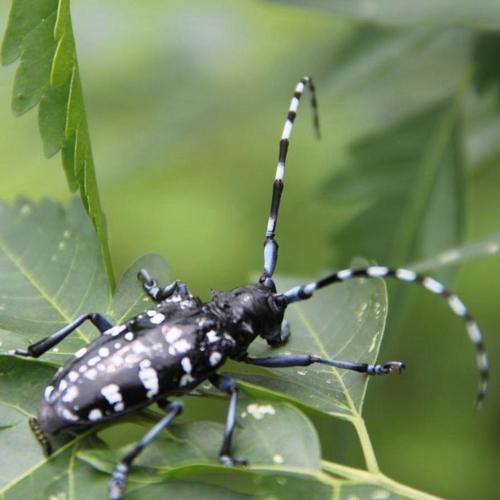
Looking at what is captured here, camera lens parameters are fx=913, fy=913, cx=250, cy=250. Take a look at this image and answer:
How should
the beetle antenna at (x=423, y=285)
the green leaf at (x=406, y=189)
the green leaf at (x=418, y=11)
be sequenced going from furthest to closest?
the green leaf at (x=406, y=189) < the green leaf at (x=418, y=11) < the beetle antenna at (x=423, y=285)

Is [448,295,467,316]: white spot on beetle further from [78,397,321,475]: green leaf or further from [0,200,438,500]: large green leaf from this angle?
[78,397,321,475]: green leaf

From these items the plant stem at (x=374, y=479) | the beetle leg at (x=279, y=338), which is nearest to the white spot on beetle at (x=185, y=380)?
the beetle leg at (x=279, y=338)

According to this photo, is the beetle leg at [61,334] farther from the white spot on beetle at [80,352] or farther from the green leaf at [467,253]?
the green leaf at [467,253]

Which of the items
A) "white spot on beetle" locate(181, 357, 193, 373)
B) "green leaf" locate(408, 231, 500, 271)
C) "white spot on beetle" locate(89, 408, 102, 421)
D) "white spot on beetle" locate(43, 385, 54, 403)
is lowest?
"white spot on beetle" locate(89, 408, 102, 421)

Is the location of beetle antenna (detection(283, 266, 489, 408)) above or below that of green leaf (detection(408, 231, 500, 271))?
below

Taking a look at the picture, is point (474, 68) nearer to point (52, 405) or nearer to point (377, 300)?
point (377, 300)

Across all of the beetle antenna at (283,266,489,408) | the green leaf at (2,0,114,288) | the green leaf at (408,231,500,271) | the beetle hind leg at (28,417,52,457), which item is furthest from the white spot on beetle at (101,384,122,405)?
the green leaf at (408,231,500,271)
